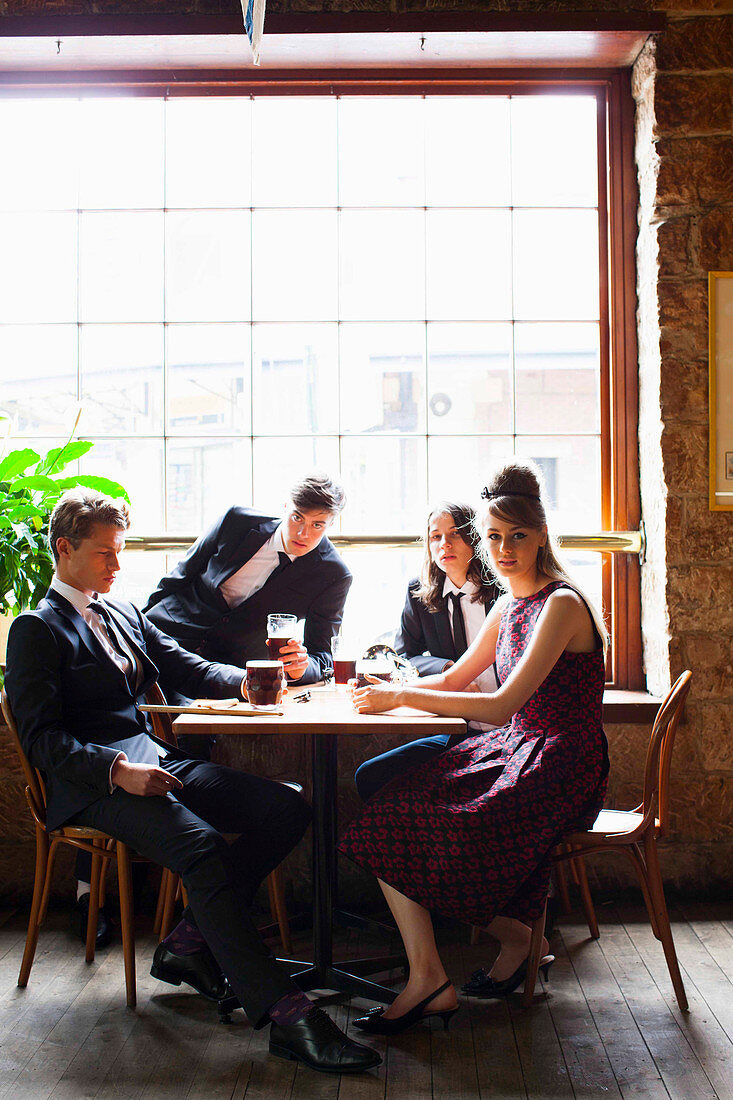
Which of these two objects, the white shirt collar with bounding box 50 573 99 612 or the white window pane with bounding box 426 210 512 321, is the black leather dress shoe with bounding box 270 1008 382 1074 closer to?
the white shirt collar with bounding box 50 573 99 612

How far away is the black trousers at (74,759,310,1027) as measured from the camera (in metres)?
2.10

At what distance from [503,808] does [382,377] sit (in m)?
1.85

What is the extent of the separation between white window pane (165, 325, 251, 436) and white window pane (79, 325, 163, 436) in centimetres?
6

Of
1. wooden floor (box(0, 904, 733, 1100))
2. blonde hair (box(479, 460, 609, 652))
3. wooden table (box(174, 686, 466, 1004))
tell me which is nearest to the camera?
wooden floor (box(0, 904, 733, 1100))

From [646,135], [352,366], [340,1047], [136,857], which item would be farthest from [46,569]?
[646,135]

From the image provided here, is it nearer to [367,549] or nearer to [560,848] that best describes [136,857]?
[560,848]

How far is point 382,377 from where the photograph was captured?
11.7 ft

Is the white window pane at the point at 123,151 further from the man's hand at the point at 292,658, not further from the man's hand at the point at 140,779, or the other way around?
the man's hand at the point at 140,779

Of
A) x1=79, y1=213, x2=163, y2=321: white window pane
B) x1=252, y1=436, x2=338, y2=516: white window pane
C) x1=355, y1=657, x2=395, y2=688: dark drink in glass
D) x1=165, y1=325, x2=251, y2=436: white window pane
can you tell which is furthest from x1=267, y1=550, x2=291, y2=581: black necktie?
x1=79, y1=213, x2=163, y2=321: white window pane

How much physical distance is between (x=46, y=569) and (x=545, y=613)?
1.60m

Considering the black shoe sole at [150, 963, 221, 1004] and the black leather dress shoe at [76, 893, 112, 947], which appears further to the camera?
the black leather dress shoe at [76, 893, 112, 947]

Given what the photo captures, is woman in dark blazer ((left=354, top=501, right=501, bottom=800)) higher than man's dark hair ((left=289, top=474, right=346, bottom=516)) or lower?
lower

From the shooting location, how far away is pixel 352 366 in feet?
11.7

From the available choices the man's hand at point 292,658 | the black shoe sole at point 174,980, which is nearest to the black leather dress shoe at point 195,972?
the black shoe sole at point 174,980
